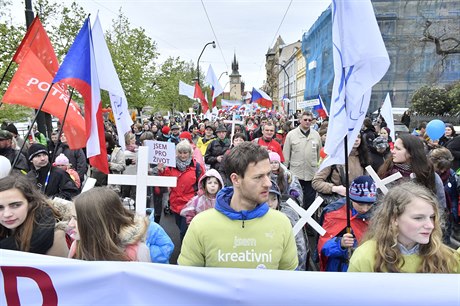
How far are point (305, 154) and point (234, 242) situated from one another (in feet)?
14.0

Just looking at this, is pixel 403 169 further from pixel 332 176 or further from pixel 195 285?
pixel 195 285

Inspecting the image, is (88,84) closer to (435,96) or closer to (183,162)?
(183,162)

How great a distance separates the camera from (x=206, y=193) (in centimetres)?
438

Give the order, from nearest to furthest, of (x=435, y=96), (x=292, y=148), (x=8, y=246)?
1. (x=8, y=246)
2. (x=292, y=148)
3. (x=435, y=96)

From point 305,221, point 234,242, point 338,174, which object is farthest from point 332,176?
Result: point 234,242

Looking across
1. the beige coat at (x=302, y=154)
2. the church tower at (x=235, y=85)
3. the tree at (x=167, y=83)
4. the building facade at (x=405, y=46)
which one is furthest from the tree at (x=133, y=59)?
the church tower at (x=235, y=85)

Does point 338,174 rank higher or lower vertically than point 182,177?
higher

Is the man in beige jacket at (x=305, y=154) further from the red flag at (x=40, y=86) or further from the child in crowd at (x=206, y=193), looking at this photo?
the red flag at (x=40, y=86)

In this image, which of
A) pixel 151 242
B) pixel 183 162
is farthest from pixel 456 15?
pixel 151 242

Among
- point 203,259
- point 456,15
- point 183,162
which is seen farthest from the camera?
point 456,15

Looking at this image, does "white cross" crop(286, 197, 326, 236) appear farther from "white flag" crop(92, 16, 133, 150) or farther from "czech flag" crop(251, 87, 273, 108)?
"czech flag" crop(251, 87, 273, 108)

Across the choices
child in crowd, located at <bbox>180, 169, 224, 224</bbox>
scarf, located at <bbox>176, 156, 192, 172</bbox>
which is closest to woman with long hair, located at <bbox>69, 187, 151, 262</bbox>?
child in crowd, located at <bbox>180, 169, 224, 224</bbox>

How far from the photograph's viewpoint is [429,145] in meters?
6.64

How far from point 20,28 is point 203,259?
13.8 metres
